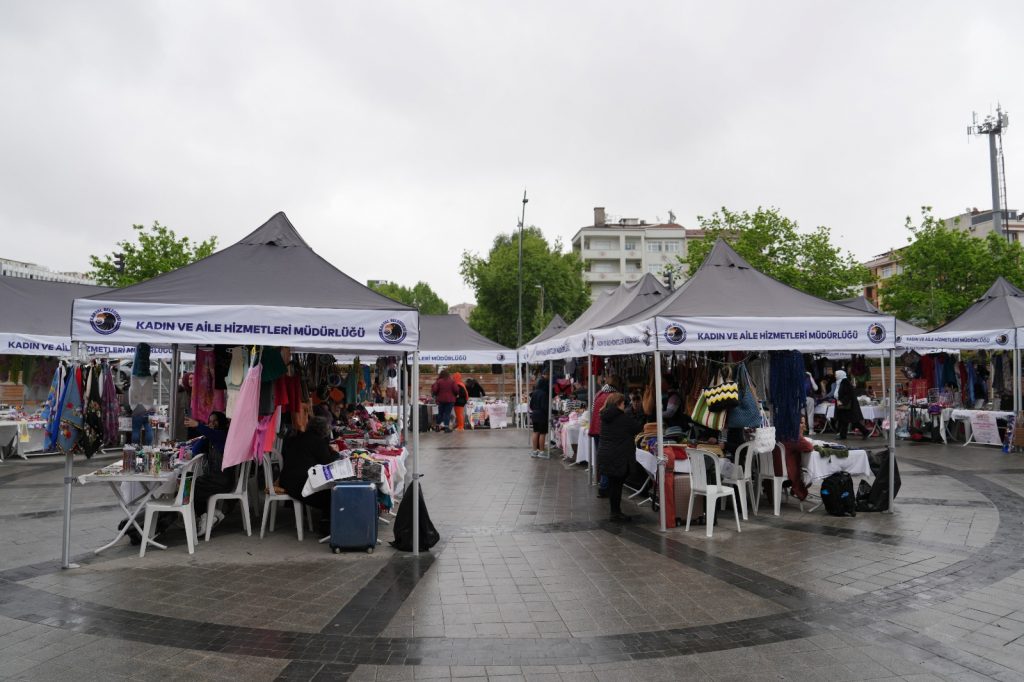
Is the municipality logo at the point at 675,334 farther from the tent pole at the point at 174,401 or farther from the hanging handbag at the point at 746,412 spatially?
the tent pole at the point at 174,401

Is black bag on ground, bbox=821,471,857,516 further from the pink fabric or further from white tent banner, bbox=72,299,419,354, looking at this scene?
the pink fabric

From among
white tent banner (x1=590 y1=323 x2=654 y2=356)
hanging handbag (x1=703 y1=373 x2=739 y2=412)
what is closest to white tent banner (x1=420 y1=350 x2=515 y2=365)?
white tent banner (x1=590 y1=323 x2=654 y2=356)

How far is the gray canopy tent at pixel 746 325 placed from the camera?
767cm

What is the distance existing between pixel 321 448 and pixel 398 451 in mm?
1762

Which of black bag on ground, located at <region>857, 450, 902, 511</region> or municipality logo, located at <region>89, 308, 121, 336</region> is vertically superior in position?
municipality logo, located at <region>89, 308, 121, 336</region>

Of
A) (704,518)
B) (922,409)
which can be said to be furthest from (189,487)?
(922,409)

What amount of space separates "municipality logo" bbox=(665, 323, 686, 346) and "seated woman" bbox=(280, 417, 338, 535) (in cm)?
393

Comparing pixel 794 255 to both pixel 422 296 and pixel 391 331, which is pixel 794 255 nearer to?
pixel 391 331

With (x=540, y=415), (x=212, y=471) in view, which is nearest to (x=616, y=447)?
(x=212, y=471)

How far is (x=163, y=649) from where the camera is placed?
4434mm

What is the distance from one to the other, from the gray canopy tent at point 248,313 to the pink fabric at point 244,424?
55 cm

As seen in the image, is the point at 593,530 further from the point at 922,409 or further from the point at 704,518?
the point at 922,409

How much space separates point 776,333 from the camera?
784 centimetres

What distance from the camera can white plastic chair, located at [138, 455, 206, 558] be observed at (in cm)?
663
